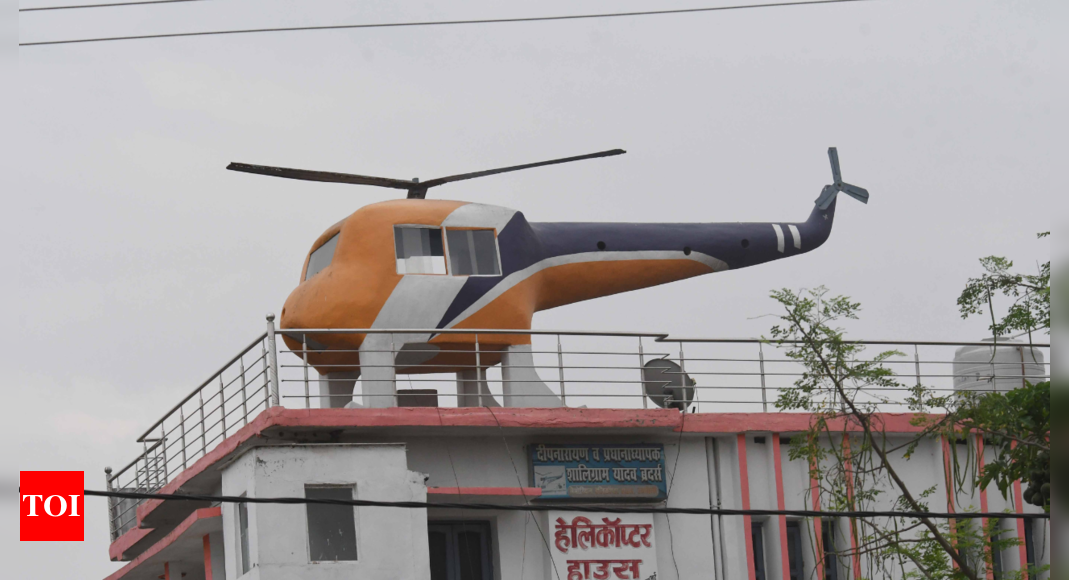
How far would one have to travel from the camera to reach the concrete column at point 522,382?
70.6 ft

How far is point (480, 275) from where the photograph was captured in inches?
863

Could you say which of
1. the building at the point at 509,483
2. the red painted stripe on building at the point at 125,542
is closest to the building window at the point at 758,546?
the building at the point at 509,483

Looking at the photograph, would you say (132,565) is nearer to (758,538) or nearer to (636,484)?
(636,484)

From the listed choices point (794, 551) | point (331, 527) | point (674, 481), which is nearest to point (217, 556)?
point (331, 527)

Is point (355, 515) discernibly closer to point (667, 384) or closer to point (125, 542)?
point (667, 384)

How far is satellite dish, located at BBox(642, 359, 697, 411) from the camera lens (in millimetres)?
21578

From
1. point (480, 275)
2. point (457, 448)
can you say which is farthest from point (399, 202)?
point (457, 448)

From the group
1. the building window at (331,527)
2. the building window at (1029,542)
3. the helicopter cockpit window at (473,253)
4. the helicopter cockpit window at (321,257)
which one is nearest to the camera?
the building window at (331,527)

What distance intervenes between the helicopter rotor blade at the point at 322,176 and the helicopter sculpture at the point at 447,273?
23 mm

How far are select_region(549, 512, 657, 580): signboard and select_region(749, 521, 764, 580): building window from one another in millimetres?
1923

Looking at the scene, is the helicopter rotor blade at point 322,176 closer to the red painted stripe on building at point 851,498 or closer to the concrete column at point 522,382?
the concrete column at point 522,382

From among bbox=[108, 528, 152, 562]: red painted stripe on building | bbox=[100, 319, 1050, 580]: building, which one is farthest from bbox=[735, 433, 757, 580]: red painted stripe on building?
bbox=[108, 528, 152, 562]: red painted stripe on building

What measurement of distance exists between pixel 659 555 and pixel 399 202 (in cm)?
699

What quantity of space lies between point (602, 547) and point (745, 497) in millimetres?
2631
